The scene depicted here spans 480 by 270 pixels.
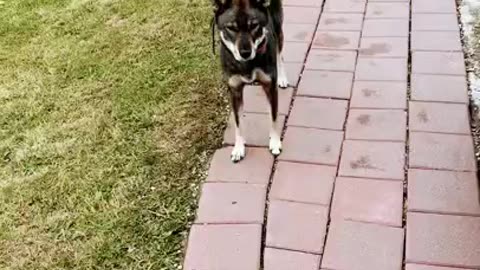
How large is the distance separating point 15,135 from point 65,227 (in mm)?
902

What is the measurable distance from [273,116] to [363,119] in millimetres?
508

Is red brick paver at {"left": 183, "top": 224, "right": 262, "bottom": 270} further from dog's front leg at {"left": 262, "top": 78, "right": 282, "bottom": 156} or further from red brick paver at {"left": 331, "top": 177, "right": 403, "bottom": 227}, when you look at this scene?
dog's front leg at {"left": 262, "top": 78, "right": 282, "bottom": 156}

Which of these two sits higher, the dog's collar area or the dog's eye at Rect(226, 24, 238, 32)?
the dog's eye at Rect(226, 24, 238, 32)

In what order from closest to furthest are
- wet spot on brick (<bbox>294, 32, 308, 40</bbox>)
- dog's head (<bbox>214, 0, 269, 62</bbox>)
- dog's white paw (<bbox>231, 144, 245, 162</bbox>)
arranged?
dog's head (<bbox>214, 0, 269, 62</bbox>)
dog's white paw (<bbox>231, 144, 245, 162</bbox>)
wet spot on brick (<bbox>294, 32, 308, 40</bbox>)

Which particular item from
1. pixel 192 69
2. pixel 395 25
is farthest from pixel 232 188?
pixel 395 25

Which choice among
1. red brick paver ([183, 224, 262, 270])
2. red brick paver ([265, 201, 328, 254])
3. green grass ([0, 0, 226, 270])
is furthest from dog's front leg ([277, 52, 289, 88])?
red brick paver ([183, 224, 262, 270])

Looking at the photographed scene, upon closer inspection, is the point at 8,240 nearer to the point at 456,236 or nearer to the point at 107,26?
the point at 456,236

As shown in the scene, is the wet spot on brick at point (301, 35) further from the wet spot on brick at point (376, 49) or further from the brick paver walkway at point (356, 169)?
the wet spot on brick at point (376, 49)

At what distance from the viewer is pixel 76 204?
262 cm

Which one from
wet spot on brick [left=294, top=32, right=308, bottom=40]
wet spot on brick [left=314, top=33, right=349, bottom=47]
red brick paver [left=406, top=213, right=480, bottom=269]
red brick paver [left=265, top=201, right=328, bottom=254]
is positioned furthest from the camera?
wet spot on brick [left=294, top=32, right=308, bottom=40]

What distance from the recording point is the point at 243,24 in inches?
94.2

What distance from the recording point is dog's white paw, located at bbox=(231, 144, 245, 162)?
277 centimetres

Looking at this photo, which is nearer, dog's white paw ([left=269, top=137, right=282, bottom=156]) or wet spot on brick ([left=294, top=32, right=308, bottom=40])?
dog's white paw ([left=269, top=137, right=282, bottom=156])

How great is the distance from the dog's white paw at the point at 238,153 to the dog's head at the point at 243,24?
49 cm
